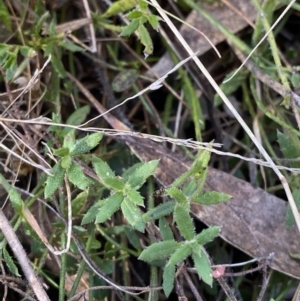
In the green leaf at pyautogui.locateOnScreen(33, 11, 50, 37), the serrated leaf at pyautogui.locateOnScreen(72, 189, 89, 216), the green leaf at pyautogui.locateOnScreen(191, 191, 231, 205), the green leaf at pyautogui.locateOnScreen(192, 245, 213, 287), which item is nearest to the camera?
the green leaf at pyautogui.locateOnScreen(192, 245, 213, 287)

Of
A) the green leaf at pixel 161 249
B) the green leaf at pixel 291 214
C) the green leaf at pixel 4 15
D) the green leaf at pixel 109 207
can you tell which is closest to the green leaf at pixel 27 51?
the green leaf at pixel 4 15

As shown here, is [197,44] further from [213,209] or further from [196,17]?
[213,209]

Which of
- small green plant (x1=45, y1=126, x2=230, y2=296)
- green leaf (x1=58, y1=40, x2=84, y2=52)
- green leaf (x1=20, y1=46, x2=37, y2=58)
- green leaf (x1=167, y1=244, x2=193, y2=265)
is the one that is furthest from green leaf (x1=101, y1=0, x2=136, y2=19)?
green leaf (x1=167, y1=244, x2=193, y2=265)

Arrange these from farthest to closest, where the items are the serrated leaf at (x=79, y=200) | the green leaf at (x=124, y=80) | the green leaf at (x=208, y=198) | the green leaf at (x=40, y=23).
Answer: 1. the green leaf at (x=124, y=80)
2. the green leaf at (x=40, y=23)
3. the serrated leaf at (x=79, y=200)
4. the green leaf at (x=208, y=198)

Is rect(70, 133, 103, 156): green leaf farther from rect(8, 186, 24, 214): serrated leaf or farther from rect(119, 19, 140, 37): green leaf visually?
rect(119, 19, 140, 37): green leaf

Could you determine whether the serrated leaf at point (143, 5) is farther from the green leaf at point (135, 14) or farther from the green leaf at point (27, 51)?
the green leaf at point (27, 51)
